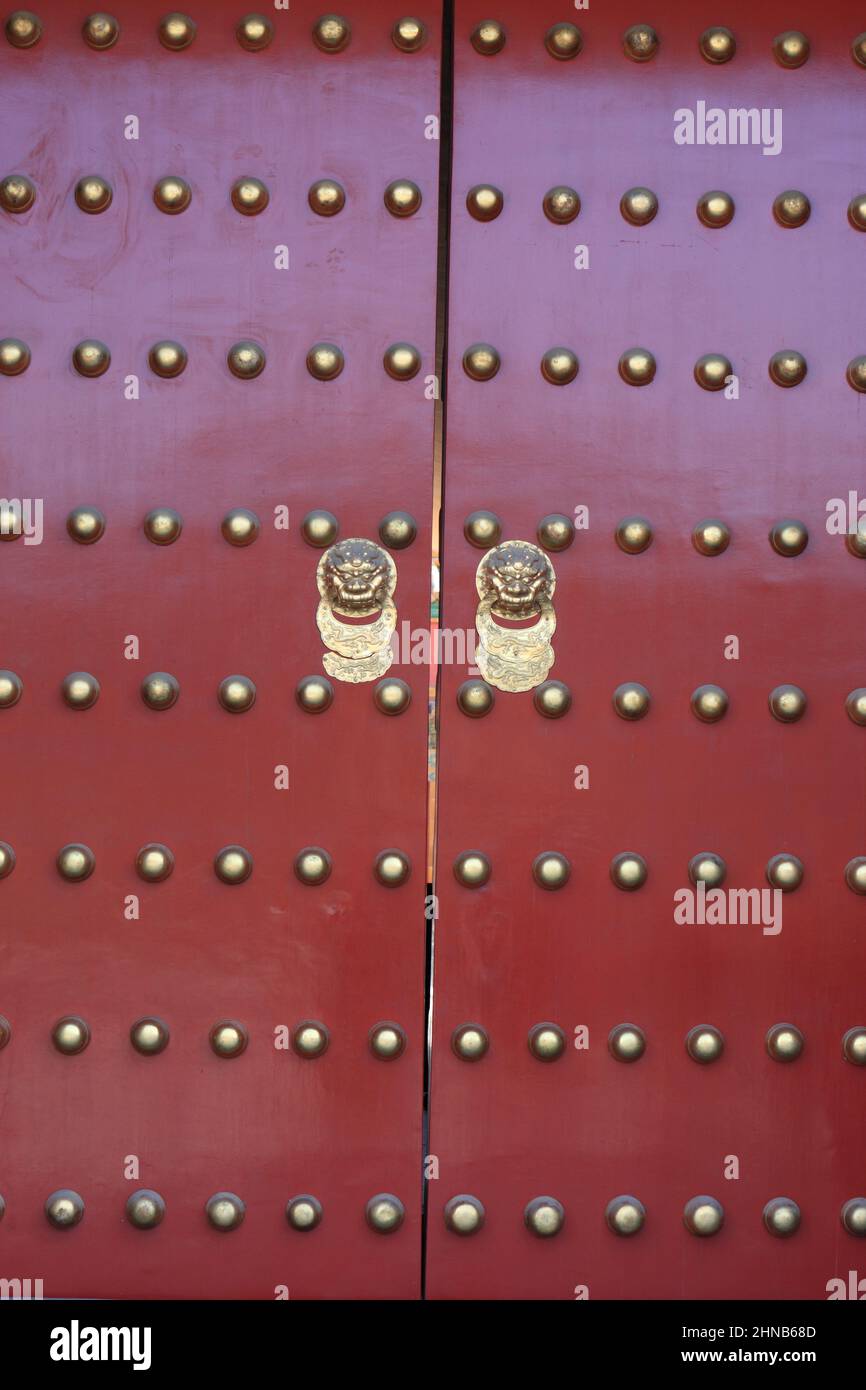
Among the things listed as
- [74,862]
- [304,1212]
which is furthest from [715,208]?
[304,1212]

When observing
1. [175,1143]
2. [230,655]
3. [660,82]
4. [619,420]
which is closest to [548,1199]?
[175,1143]

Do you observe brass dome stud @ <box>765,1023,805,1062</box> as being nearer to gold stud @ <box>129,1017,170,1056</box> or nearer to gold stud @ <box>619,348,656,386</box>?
gold stud @ <box>129,1017,170,1056</box>

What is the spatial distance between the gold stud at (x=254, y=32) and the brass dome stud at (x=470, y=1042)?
1640 millimetres

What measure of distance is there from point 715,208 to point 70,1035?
1.70m

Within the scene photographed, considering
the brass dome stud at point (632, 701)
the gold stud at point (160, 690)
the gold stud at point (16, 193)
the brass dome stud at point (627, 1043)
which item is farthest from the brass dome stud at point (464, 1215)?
the gold stud at point (16, 193)

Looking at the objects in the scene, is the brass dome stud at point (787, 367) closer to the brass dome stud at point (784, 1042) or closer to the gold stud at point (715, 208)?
the gold stud at point (715, 208)

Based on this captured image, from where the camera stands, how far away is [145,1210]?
7.59ft

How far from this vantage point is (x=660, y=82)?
2434 millimetres

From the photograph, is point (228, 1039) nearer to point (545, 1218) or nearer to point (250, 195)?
point (545, 1218)

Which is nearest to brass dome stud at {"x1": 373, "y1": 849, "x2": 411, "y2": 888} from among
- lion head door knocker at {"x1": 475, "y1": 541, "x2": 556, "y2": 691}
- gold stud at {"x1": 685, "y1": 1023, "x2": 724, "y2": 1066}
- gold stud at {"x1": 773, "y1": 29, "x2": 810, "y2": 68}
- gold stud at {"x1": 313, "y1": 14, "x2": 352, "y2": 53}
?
lion head door knocker at {"x1": 475, "y1": 541, "x2": 556, "y2": 691}

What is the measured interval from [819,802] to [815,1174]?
594 mm

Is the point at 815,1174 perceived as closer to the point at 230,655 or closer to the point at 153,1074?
the point at 153,1074

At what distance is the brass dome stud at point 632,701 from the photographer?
2.36m

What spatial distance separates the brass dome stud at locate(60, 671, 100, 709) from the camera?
7.69 feet
